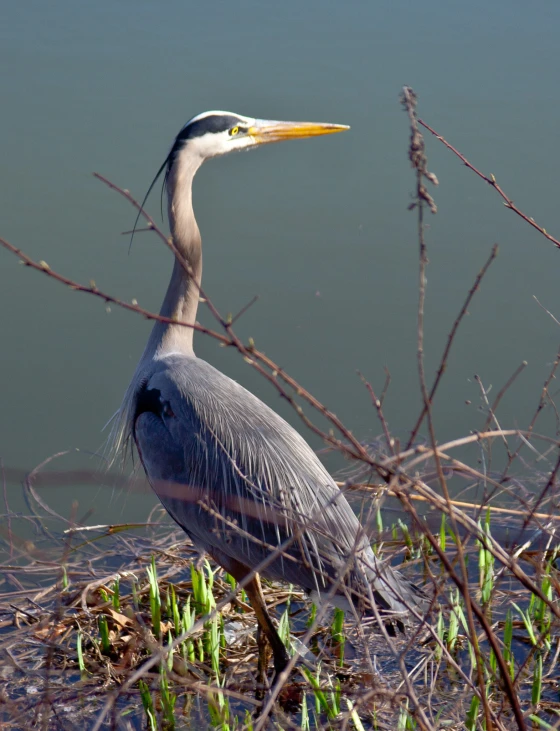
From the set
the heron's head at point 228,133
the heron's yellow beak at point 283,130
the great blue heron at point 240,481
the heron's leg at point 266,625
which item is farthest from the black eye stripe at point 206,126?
the heron's leg at point 266,625

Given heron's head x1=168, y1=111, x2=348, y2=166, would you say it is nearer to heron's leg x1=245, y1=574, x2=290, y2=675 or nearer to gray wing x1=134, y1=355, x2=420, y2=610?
gray wing x1=134, y1=355, x2=420, y2=610

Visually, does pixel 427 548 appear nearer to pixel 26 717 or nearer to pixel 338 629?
pixel 338 629

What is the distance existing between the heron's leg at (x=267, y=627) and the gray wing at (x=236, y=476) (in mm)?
127

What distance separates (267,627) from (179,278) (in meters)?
1.46

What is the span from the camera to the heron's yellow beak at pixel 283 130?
386 cm

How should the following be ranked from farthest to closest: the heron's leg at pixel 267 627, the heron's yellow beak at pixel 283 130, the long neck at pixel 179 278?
the heron's yellow beak at pixel 283 130 → the long neck at pixel 179 278 → the heron's leg at pixel 267 627

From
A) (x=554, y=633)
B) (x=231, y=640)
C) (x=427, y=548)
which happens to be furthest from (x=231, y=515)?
(x=554, y=633)

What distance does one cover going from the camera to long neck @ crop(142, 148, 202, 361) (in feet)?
11.4

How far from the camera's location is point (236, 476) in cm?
300

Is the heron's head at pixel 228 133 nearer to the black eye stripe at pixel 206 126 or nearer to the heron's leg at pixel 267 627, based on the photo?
the black eye stripe at pixel 206 126

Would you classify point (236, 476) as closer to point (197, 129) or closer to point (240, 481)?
point (240, 481)

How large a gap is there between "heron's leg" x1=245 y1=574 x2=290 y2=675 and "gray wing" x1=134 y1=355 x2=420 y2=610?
127 mm

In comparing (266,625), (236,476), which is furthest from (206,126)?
(266,625)

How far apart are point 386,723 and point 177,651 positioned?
78cm
